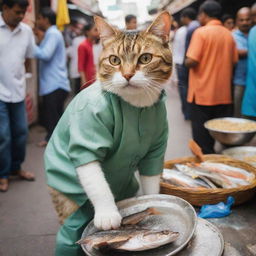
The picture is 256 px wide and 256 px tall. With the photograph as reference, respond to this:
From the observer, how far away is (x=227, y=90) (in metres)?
4.35

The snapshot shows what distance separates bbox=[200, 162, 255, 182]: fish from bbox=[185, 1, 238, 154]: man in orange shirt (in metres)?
2.10

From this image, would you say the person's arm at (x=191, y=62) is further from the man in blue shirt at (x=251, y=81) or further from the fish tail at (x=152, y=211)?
the fish tail at (x=152, y=211)

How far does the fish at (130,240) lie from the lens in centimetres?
117

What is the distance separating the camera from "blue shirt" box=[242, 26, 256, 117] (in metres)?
3.61

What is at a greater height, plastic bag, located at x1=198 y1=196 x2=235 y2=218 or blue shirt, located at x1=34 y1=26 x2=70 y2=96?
blue shirt, located at x1=34 y1=26 x2=70 y2=96

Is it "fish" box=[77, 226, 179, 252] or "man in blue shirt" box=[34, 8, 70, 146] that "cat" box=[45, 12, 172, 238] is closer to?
"fish" box=[77, 226, 179, 252]

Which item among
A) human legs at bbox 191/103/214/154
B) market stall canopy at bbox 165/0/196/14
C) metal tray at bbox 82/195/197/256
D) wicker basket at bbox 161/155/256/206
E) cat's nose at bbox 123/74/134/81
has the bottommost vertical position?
human legs at bbox 191/103/214/154

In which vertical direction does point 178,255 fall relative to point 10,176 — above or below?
above

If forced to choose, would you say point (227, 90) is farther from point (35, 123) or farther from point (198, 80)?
point (35, 123)

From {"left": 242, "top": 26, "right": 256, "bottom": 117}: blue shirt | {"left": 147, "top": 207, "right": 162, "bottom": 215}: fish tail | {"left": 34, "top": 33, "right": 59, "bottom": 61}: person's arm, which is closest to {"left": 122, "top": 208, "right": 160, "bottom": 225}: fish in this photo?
{"left": 147, "top": 207, "right": 162, "bottom": 215}: fish tail

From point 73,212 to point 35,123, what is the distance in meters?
5.48

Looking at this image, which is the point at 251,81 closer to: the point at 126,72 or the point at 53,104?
the point at 126,72

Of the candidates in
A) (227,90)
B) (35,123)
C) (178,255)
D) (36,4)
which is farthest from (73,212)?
(36,4)

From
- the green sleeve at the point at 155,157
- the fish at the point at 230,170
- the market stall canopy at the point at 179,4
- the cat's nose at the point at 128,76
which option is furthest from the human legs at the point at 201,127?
the market stall canopy at the point at 179,4
